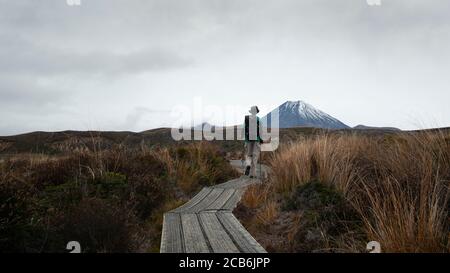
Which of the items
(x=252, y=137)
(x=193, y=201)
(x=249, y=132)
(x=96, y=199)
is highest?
(x=249, y=132)

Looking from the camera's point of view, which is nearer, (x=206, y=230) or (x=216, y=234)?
(x=216, y=234)

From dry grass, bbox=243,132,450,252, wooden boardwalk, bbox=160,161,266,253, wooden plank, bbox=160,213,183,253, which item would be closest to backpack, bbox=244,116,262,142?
dry grass, bbox=243,132,450,252

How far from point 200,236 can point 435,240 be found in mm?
2616

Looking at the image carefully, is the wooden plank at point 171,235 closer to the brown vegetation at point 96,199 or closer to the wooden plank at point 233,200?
the brown vegetation at point 96,199

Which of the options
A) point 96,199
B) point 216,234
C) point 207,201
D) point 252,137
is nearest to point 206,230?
point 216,234

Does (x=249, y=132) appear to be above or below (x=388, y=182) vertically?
above

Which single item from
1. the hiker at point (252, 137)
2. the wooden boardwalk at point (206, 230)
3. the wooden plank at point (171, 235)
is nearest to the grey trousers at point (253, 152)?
the hiker at point (252, 137)

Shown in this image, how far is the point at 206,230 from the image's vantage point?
16.6 ft

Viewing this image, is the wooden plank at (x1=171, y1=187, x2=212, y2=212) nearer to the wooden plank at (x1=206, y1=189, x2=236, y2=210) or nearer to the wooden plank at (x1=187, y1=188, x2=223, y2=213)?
the wooden plank at (x1=187, y1=188, x2=223, y2=213)

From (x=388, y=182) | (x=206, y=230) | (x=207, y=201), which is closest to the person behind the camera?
(x=388, y=182)

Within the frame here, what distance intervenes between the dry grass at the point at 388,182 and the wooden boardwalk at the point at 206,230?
2.39 feet

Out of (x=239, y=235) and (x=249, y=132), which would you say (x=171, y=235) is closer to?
(x=239, y=235)

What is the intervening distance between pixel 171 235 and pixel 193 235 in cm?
29
